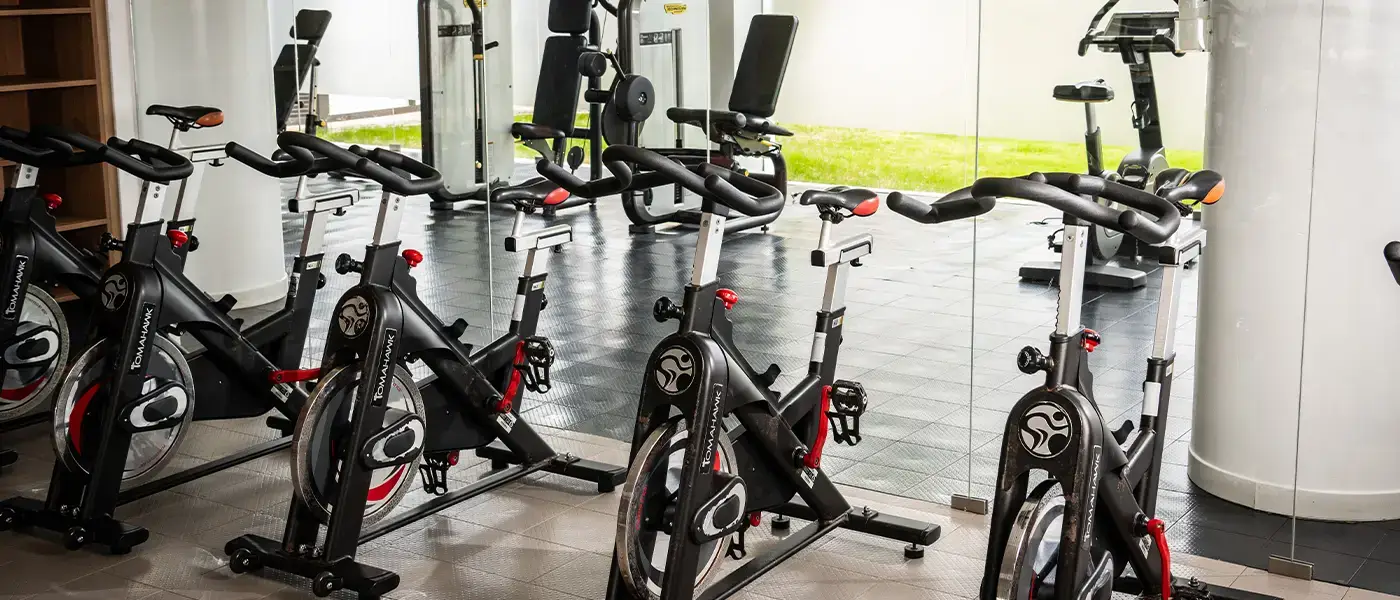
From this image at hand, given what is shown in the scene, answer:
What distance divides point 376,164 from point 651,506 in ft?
3.99

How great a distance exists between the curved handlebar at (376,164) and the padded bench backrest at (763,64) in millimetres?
1112

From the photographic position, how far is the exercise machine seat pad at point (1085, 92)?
3.63 m

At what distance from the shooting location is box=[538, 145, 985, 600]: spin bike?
295 cm

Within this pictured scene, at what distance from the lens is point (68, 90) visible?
5.72m

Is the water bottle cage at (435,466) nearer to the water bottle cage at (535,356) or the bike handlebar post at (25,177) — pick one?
the water bottle cage at (535,356)

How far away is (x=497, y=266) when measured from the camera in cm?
541

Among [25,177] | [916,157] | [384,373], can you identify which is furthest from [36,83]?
[916,157]

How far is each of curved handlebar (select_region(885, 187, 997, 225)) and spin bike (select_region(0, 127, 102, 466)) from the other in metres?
2.50

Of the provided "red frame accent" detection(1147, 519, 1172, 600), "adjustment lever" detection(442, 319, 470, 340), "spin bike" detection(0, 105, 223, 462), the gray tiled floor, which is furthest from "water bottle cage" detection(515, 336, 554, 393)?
"red frame accent" detection(1147, 519, 1172, 600)

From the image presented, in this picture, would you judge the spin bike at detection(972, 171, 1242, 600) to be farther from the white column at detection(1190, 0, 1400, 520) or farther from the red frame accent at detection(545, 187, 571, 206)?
the red frame accent at detection(545, 187, 571, 206)

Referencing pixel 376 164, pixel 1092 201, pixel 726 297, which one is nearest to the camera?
pixel 1092 201

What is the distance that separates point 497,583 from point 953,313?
1506 mm

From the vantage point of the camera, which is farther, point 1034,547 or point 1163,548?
point 1163,548

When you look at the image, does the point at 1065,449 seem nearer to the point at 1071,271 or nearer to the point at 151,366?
the point at 1071,271
